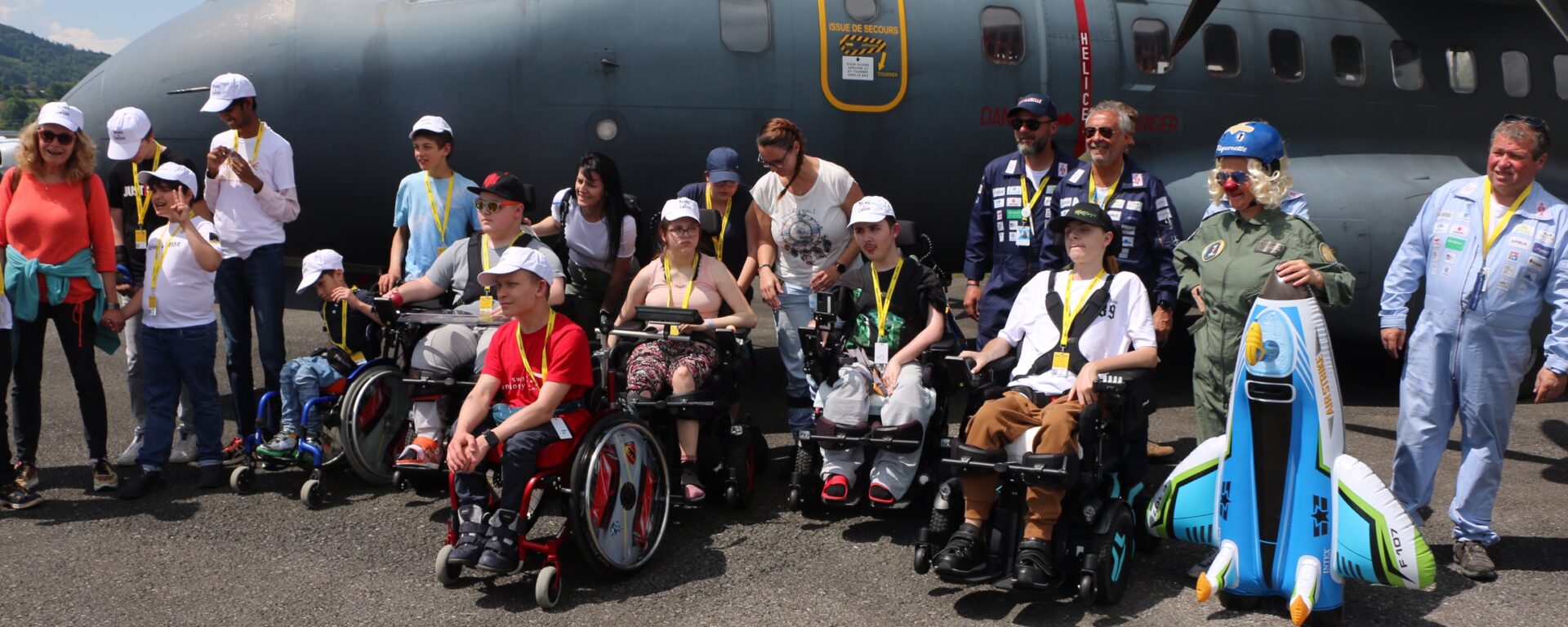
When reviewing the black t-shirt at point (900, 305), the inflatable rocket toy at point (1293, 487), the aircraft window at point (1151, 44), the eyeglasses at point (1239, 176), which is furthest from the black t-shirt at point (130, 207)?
the aircraft window at point (1151, 44)

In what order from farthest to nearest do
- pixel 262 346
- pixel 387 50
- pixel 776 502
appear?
pixel 387 50, pixel 262 346, pixel 776 502

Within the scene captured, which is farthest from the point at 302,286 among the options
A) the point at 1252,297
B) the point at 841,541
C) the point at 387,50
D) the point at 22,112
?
the point at 22,112

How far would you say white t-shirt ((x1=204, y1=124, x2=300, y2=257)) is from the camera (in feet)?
20.0

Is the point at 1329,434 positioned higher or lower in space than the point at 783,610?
higher

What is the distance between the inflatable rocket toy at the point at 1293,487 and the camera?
13.0 ft

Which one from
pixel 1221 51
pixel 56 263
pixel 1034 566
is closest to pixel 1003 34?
pixel 1221 51

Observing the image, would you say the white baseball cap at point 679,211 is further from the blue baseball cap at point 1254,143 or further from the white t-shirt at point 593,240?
the blue baseball cap at point 1254,143

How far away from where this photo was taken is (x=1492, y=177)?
4.65m

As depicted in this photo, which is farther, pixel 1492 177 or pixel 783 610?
pixel 1492 177

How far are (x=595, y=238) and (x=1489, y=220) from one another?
13.3 ft

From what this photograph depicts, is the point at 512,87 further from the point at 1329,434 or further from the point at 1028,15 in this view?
the point at 1329,434

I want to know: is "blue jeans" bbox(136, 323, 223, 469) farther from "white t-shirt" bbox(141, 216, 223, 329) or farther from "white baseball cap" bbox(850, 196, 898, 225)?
"white baseball cap" bbox(850, 196, 898, 225)

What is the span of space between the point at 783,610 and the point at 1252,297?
6.96ft

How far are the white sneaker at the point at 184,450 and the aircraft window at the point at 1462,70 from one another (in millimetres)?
8839
